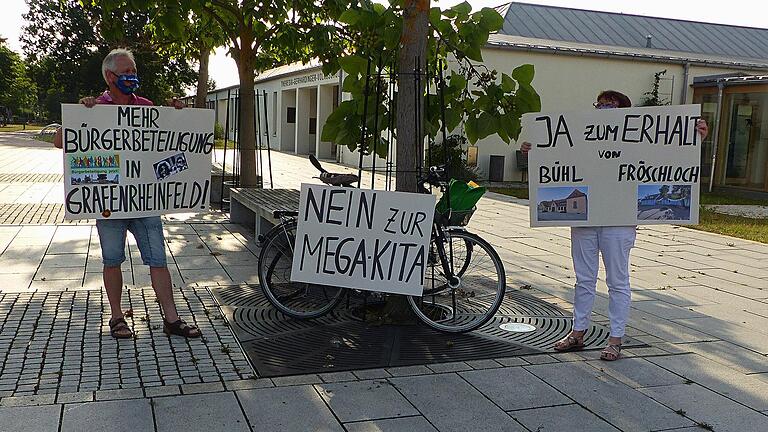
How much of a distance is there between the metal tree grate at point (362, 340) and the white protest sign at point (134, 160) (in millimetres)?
1060

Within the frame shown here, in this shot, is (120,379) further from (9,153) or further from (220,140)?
(220,140)

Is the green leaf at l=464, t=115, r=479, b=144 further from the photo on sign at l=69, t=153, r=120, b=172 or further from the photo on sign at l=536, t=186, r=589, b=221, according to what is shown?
the photo on sign at l=69, t=153, r=120, b=172

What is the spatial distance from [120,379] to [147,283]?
2.57m

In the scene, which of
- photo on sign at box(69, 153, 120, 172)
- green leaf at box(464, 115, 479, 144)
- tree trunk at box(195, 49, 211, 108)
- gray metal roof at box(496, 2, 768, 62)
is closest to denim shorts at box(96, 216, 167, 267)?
photo on sign at box(69, 153, 120, 172)

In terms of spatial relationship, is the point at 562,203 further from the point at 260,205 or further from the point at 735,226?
the point at 735,226

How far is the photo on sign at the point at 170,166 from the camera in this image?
5.23m

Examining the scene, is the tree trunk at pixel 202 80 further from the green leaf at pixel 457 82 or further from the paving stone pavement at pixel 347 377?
the green leaf at pixel 457 82

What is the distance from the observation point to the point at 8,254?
777 centimetres

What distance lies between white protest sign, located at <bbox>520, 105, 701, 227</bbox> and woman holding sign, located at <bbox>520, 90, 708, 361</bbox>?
0.38 feet

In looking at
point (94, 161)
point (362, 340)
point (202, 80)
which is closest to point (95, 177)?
point (94, 161)

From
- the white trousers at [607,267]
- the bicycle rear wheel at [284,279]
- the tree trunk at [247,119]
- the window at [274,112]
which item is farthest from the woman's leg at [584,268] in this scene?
the window at [274,112]

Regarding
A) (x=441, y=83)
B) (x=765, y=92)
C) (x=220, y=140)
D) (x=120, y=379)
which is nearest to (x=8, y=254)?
(x=120, y=379)

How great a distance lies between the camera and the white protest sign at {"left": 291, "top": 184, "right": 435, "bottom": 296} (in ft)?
16.9

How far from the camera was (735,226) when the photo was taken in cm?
1223
